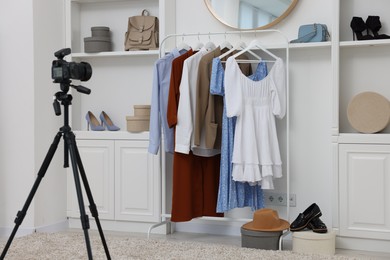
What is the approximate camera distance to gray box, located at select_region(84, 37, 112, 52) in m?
4.34

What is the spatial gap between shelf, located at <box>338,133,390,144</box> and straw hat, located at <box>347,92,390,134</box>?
5 centimetres

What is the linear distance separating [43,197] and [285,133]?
1821mm

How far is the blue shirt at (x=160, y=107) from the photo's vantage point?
390 cm

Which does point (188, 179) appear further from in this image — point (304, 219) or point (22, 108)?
point (22, 108)

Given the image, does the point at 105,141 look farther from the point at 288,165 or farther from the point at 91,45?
the point at 288,165

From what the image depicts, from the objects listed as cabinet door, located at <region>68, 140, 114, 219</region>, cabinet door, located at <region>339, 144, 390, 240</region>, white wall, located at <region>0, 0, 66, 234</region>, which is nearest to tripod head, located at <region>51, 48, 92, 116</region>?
white wall, located at <region>0, 0, 66, 234</region>

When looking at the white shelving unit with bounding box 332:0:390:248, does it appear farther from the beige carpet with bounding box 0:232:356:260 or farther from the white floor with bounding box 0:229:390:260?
the beige carpet with bounding box 0:232:356:260

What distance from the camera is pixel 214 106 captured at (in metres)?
3.81

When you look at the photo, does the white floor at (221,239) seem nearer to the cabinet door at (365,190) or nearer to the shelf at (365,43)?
the cabinet door at (365,190)

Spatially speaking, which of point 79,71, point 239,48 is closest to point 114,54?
point 239,48

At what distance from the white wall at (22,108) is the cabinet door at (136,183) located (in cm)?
54

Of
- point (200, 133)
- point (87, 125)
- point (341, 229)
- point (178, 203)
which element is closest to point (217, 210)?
point (178, 203)

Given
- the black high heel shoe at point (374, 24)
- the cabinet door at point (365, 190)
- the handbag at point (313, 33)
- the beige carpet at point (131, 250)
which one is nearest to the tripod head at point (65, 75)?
the beige carpet at point (131, 250)

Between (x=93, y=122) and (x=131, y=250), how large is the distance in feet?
4.22
